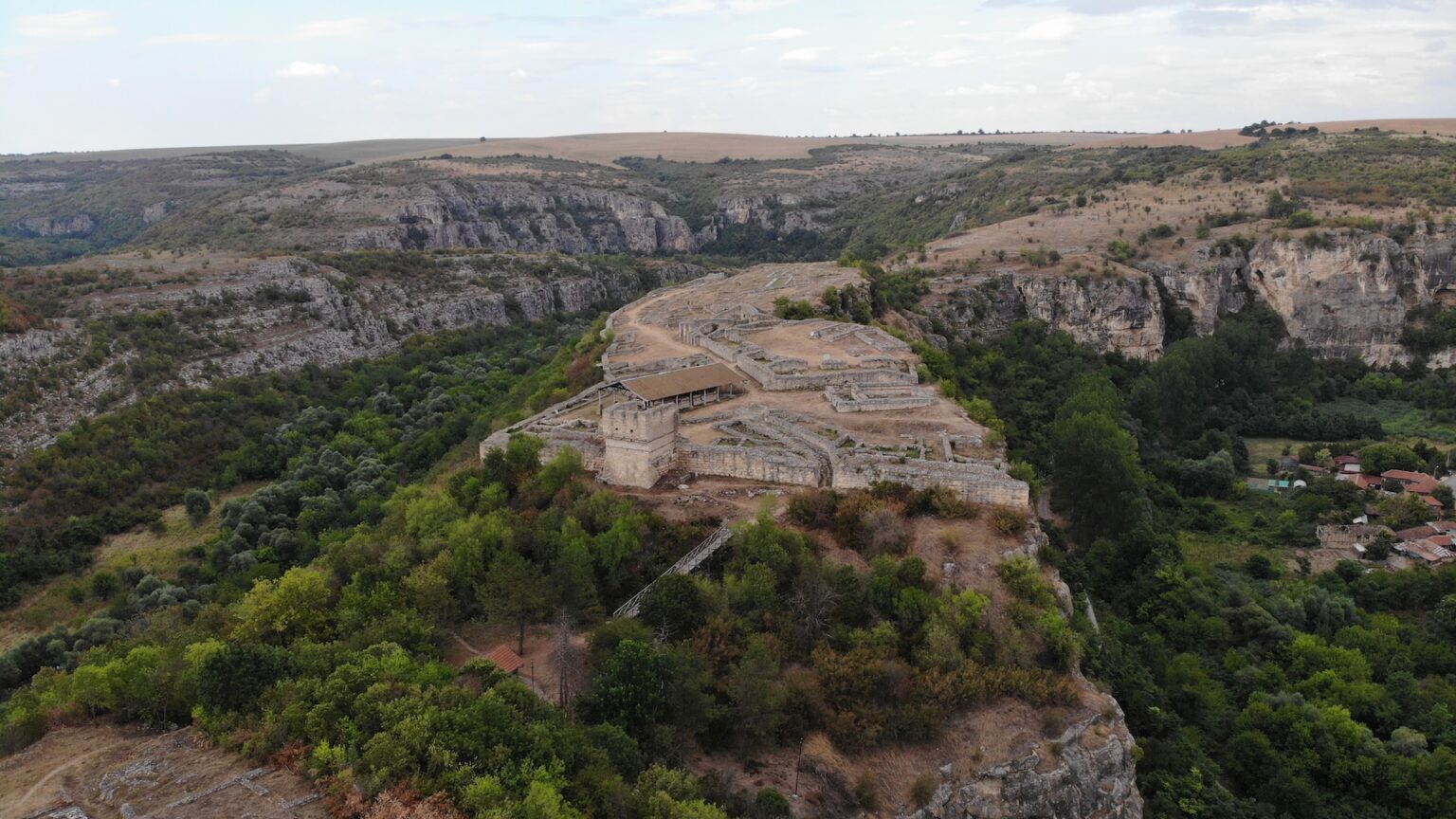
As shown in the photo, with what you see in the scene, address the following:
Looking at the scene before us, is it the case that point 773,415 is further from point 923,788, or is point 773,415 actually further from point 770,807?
point 770,807

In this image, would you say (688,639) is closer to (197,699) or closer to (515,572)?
(515,572)

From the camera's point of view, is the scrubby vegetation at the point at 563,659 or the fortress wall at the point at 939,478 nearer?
the scrubby vegetation at the point at 563,659

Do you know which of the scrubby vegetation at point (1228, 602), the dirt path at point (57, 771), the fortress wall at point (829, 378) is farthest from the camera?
the fortress wall at point (829, 378)

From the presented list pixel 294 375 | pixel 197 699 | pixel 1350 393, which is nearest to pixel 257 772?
pixel 197 699

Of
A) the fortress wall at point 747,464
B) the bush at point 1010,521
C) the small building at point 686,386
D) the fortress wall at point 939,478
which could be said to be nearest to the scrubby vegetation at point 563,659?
the bush at point 1010,521

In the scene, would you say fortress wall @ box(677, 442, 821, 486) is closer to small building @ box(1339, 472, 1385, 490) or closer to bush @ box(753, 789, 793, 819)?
bush @ box(753, 789, 793, 819)

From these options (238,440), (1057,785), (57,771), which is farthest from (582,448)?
(238,440)

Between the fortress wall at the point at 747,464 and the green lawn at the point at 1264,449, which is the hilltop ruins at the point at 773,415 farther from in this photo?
the green lawn at the point at 1264,449

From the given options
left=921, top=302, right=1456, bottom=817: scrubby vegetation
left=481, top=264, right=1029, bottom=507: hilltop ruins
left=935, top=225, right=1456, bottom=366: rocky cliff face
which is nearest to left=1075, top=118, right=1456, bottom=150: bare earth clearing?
left=935, top=225, right=1456, bottom=366: rocky cliff face
